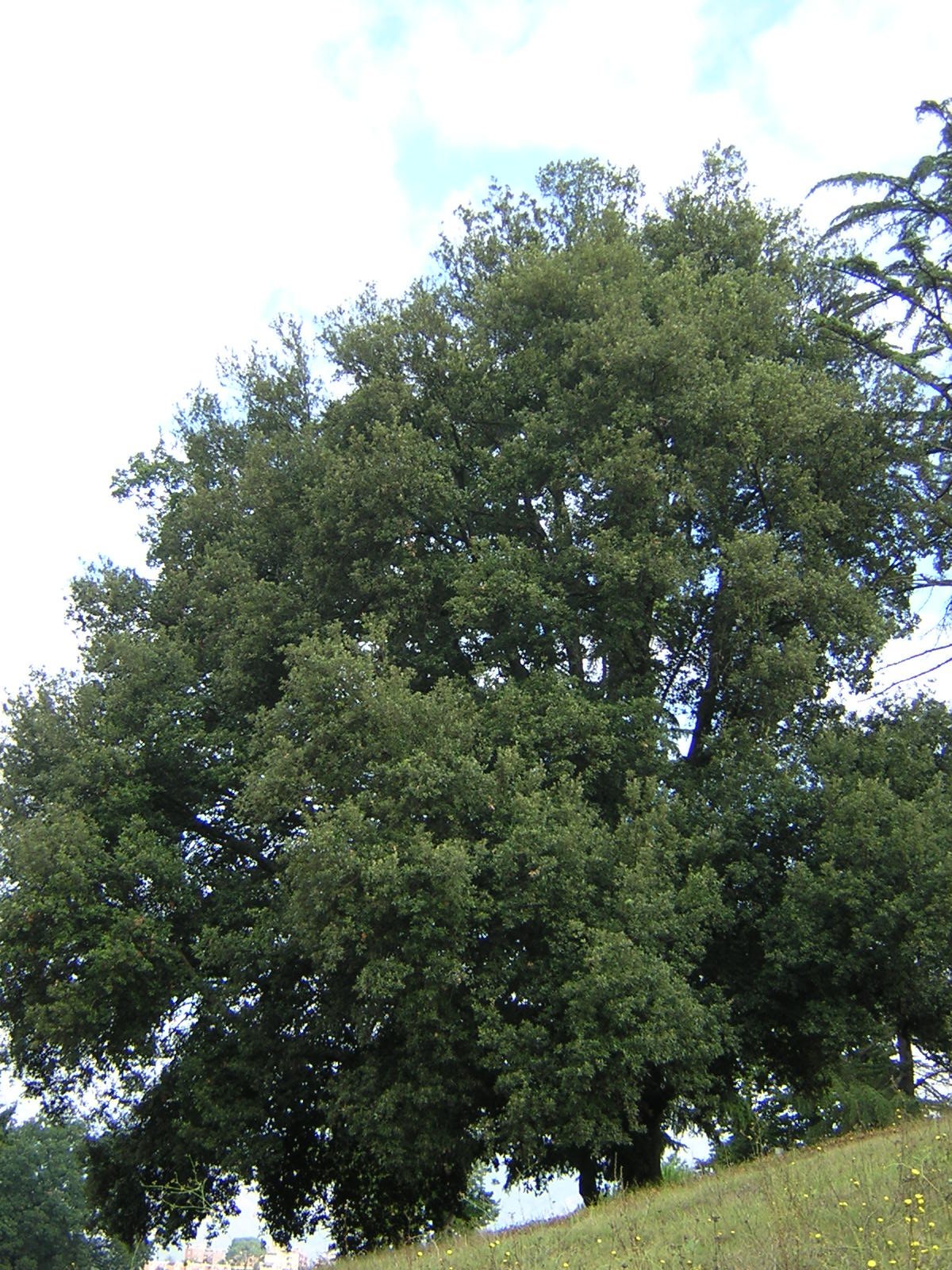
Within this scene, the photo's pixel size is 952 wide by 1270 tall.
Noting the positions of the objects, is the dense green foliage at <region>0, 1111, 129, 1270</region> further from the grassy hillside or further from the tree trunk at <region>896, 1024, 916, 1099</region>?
the grassy hillside

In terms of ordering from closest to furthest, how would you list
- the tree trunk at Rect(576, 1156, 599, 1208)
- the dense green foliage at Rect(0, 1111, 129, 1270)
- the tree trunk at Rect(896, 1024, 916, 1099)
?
the tree trunk at Rect(576, 1156, 599, 1208), the tree trunk at Rect(896, 1024, 916, 1099), the dense green foliage at Rect(0, 1111, 129, 1270)

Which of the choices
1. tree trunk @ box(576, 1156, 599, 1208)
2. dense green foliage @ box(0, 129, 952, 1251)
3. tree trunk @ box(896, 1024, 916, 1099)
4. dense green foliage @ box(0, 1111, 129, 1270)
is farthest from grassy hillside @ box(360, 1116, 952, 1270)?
dense green foliage @ box(0, 1111, 129, 1270)

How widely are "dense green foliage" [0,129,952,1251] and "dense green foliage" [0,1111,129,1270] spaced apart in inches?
1878

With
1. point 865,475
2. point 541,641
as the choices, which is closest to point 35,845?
point 541,641

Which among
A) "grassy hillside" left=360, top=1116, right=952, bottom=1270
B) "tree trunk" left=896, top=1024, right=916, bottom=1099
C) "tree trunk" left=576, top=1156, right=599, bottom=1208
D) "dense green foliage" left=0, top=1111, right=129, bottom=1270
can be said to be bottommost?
"grassy hillside" left=360, top=1116, right=952, bottom=1270

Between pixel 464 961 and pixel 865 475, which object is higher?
pixel 865 475

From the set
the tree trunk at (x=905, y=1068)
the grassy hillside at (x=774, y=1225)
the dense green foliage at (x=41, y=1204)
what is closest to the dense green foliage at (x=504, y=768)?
the tree trunk at (x=905, y=1068)

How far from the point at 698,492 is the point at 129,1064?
49.5ft

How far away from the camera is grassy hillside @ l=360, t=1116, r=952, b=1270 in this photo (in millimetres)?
8242

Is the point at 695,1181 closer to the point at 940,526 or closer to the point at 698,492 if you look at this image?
the point at 698,492

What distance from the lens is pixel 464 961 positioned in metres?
18.1

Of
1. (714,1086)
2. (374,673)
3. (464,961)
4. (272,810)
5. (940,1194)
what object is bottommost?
(940,1194)

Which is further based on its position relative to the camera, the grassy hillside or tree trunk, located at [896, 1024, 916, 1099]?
tree trunk, located at [896, 1024, 916, 1099]

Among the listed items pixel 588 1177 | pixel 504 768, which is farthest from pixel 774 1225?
pixel 588 1177
